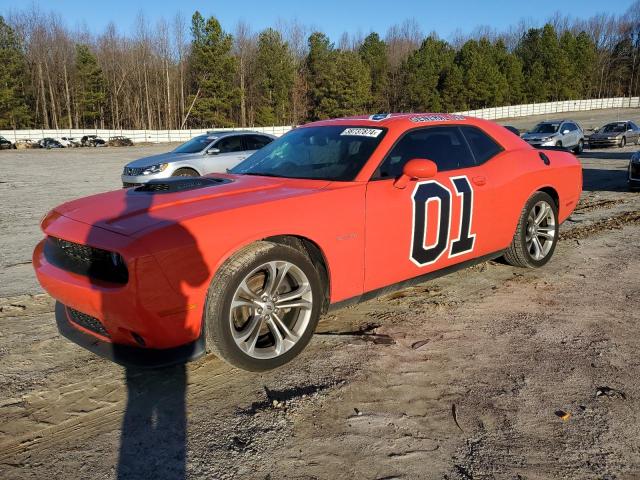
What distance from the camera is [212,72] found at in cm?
6309

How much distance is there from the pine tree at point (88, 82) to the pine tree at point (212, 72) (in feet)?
41.6

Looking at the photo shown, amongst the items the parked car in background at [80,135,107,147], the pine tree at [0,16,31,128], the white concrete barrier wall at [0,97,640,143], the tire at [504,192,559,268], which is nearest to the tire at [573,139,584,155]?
the tire at [504,192,559,268]

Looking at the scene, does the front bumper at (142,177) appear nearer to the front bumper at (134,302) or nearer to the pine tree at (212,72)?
the front bumper at (134,302)

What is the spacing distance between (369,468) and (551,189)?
3935mm

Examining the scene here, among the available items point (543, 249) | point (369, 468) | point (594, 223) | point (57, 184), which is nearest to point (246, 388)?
point (369, 468)

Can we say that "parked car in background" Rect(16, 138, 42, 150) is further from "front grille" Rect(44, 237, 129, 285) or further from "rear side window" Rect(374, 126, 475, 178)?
"rear side window" Rect(374, 126, 475, 178)

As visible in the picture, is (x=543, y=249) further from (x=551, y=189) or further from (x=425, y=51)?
(x=425, y=51)

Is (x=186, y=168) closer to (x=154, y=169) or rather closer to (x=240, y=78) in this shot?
(x=154, y=169)

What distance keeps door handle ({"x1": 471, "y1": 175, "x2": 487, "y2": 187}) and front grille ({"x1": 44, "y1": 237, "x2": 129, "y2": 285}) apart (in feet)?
9.24

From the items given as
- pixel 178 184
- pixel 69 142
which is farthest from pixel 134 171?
pixel 69 142

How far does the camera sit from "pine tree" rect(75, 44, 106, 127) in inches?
2576

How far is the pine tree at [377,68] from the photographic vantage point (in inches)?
3044

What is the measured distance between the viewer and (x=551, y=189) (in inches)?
205

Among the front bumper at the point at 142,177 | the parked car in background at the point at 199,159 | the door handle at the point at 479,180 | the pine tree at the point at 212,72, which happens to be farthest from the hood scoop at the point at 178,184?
the pine tree at the point at 212,72
